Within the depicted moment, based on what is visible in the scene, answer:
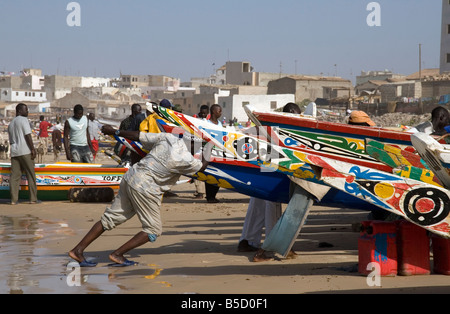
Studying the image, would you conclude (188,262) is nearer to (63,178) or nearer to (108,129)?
(108,129)

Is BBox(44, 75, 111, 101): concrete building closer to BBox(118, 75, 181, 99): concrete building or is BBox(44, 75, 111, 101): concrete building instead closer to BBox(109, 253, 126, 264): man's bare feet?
BBox(118, 75, 181, 99): concrete building

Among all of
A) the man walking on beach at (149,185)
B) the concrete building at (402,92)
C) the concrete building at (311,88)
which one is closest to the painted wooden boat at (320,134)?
the man walking on beach at (149,185)

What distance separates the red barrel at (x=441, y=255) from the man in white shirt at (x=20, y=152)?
26.1 feet

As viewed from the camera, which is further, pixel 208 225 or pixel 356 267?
pixel 208 225

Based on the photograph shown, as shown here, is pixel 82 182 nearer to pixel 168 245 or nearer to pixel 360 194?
pixel 168 245

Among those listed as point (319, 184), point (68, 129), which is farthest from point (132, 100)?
point (319, 184)

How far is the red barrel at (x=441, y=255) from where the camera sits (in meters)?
6.18

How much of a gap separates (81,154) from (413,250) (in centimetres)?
877

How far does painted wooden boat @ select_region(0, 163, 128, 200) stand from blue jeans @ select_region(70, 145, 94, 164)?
553 millimetres

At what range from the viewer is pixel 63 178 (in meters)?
12.8

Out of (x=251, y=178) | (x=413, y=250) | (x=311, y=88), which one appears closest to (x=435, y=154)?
(x=413, y=250)
